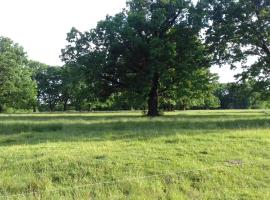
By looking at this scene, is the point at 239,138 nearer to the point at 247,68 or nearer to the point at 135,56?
the point at 247,68

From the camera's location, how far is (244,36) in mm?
38531

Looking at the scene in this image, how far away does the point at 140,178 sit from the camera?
1102 cm

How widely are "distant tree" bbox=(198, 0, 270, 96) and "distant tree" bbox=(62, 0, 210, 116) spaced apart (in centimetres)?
280

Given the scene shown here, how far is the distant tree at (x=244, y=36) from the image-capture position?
125 feet

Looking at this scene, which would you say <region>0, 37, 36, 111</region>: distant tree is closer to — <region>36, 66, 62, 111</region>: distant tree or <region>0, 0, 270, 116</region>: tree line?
<region>0, 0, 270, 116</region>: tree line

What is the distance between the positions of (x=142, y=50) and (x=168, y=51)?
11.3 feet

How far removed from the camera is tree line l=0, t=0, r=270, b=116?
127ft

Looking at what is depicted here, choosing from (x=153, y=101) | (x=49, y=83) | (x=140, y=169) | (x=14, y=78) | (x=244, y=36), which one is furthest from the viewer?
(x=49, y=83)

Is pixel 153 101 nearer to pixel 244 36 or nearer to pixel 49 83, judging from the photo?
pixel 244 36

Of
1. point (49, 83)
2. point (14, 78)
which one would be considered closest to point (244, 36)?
point (14, 78)

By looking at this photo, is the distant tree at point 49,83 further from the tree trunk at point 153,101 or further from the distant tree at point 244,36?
the distant tree at point 244,36

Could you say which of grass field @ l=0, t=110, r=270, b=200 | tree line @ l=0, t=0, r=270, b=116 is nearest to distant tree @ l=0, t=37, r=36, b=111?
tree line @ l=0, t=0, r=270, b=116

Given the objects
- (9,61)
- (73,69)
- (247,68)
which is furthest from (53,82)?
(247,68)

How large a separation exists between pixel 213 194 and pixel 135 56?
34072 millimetres
